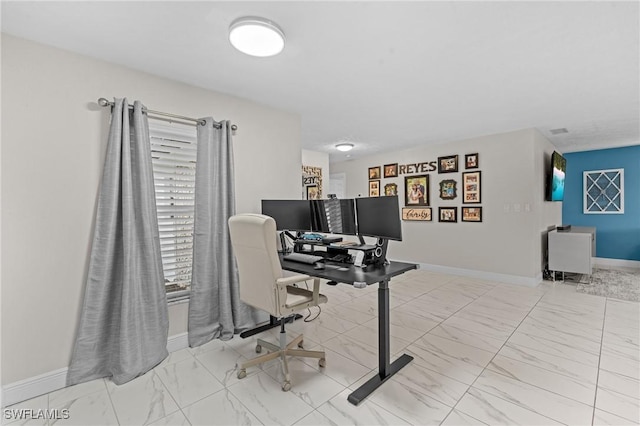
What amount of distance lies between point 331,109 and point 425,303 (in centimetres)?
274

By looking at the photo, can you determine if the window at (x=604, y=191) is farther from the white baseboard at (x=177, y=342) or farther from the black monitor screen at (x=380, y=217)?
the white baseboard at (x=177, y=342)

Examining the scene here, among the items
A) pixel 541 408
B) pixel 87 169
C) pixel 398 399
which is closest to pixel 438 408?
pixel 398 399

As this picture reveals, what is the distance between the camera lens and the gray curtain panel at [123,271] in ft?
7.17

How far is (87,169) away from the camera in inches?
88.2

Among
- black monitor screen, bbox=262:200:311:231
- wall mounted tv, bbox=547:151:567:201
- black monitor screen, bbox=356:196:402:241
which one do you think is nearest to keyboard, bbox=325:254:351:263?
black monitor screen, bbox=356:196:402:241

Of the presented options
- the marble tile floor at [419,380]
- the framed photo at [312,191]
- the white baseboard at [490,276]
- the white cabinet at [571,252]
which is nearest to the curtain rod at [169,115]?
the marble tile floor at [419,380]

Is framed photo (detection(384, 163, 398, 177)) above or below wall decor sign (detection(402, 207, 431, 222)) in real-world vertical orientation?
above

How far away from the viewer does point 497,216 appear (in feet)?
16.1

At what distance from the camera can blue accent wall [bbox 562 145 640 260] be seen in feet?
18.8

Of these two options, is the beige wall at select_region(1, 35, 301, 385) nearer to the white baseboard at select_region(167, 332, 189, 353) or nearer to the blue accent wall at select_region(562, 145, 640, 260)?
the white baseboard at select_region(167, 332, 189, 353)

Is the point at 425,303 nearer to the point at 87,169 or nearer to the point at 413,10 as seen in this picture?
the point at 413,10

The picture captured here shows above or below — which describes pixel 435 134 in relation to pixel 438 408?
above

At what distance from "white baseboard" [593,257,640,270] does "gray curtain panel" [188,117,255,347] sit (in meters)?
7.19

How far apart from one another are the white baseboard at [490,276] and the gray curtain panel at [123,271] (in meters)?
4.74
